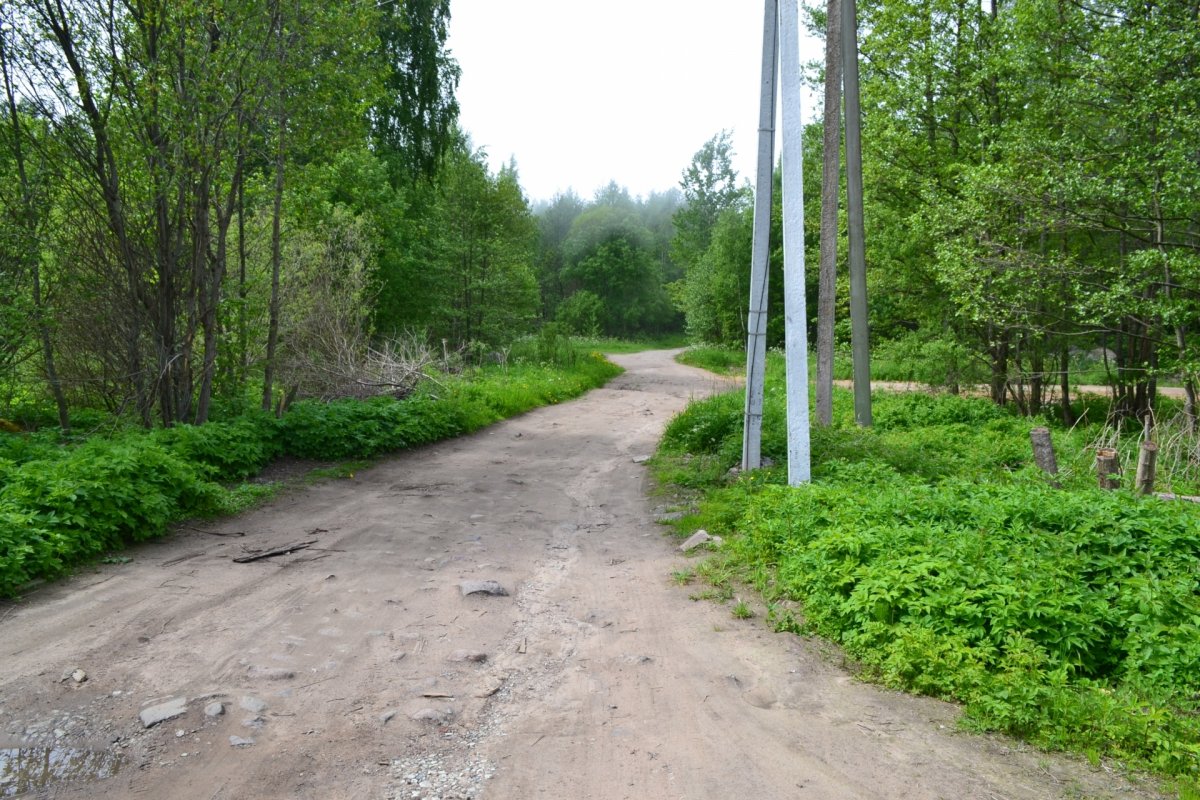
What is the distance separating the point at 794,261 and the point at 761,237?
5.06 ft

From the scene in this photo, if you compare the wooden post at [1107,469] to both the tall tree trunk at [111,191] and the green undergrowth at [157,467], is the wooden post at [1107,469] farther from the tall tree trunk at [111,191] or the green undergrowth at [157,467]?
the tall tree trunk at [111,191]

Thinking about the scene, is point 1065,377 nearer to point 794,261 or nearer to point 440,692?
point 794,261

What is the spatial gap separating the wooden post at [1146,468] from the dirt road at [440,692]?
15.1 ft

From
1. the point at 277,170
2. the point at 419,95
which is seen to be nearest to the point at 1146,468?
→ the point at 277,170

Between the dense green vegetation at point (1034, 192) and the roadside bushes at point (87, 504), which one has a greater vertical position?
the dense green vegetation at point (1034, 192)

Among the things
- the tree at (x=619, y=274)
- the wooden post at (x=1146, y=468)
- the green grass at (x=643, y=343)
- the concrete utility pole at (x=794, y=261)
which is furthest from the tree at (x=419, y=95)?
the tree at (x=619, y=274)

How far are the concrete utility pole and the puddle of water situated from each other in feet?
18.9

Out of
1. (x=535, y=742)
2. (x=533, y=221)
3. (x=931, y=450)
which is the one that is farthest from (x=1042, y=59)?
(x=533, y=221)

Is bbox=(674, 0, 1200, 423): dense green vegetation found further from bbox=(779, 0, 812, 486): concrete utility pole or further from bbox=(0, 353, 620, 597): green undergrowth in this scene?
bbox=(0, 353, 620, 597): green undergrowth

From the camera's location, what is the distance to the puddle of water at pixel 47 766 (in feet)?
10.1

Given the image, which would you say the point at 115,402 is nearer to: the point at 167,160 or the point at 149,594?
the point at 167,160

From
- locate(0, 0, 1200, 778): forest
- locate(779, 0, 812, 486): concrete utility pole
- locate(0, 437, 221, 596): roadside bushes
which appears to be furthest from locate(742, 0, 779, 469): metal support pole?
locate(0, 437, 221, 596): roadside bushes

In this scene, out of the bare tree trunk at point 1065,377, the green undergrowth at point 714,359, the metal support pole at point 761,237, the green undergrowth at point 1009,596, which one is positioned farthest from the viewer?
the green undergrowth at point 714,359

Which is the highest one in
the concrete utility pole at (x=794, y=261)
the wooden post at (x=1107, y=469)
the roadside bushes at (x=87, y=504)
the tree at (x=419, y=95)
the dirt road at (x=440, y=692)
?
the tree at (x=419, y=95)
